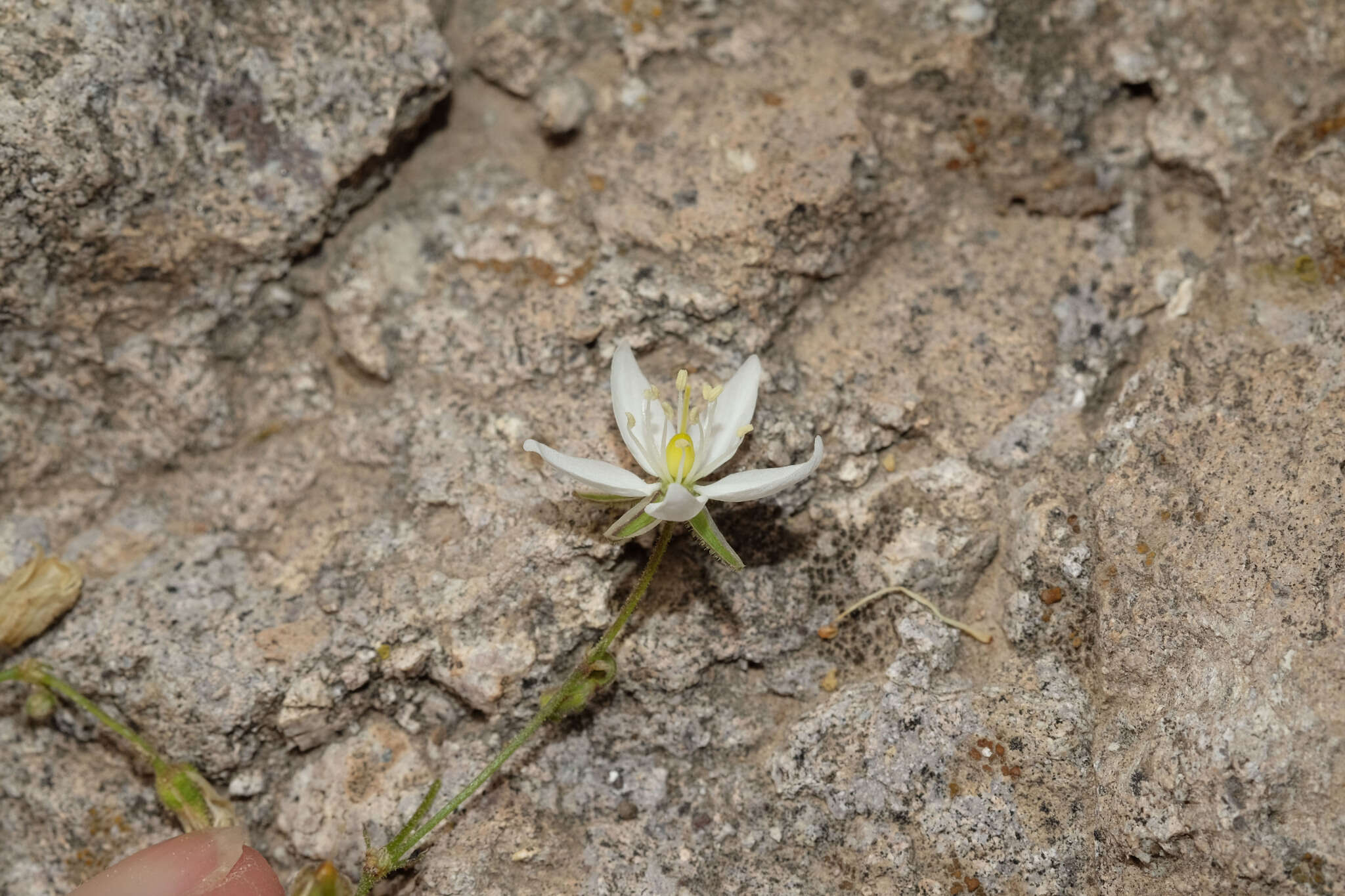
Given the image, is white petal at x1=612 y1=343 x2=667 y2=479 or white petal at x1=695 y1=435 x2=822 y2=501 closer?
white petal at x1=695 y1=435 x2=822 y2=501

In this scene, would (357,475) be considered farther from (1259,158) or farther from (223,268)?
(1259,158)

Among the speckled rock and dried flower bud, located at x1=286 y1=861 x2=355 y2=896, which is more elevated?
the speckled rock

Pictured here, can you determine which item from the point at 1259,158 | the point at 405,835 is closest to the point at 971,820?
the point at 405,835

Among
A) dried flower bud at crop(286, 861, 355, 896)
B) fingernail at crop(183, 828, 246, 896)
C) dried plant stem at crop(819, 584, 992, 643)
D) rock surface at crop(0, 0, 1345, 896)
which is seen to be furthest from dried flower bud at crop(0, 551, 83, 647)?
dried plant stem at crop(819, 584, 992, 643)

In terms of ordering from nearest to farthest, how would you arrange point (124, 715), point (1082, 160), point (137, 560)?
1. point (124, 715)
2. point (137, 560)
3. point (1082, 160)

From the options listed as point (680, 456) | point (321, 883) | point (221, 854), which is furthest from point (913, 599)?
point (221, 854)

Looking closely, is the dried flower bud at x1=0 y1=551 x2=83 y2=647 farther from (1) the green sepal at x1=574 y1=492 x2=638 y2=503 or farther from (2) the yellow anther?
(2) the yellow anther
